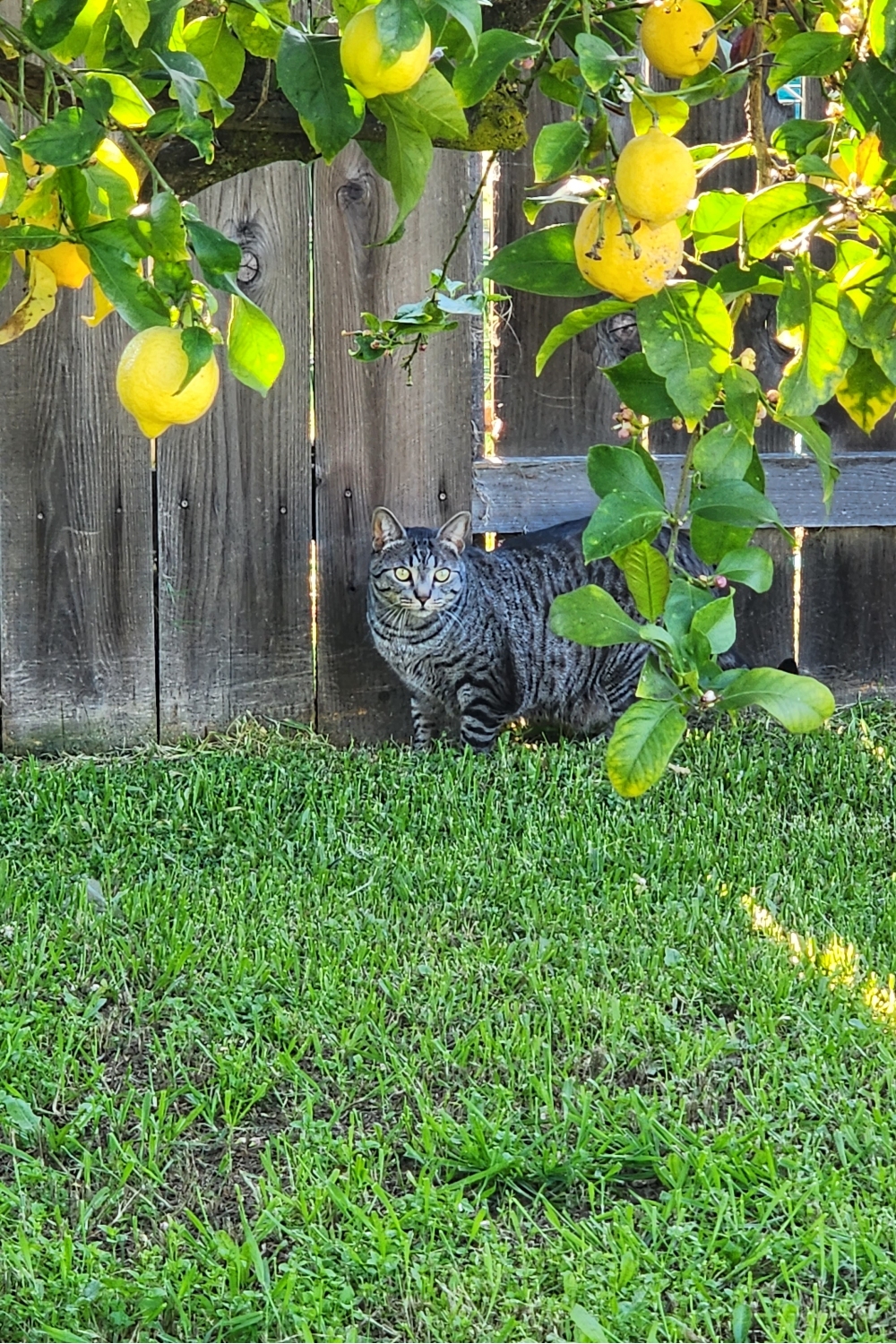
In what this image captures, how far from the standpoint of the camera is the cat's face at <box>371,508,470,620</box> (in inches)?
139

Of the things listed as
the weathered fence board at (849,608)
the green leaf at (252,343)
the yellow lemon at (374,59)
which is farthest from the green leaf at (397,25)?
the weathered fence board at (849,608)

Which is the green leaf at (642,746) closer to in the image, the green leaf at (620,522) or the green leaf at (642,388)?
the green leaf at (620,522)

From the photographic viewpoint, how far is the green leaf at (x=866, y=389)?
0.99 m

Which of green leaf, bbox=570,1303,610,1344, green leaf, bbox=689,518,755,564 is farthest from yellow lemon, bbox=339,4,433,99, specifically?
green leaf, bbox=570,1303,610,1344

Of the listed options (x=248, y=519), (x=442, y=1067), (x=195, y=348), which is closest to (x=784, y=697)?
(x=195, y=348)

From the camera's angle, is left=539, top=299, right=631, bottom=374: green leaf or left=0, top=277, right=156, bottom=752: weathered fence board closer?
left=539, top=299, right=631, bottom=374: green leaf

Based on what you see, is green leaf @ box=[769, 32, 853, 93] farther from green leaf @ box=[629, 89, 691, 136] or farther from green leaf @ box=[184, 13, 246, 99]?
green leaf @ box=[184, 13, 246, 99]

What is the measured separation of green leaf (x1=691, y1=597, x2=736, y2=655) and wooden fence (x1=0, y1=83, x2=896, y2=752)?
9.32ft

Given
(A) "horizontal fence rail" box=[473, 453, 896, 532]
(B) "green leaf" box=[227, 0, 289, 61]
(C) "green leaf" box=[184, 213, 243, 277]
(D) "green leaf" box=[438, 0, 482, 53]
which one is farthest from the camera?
(A) "horizontal fence rail" box=[473, 453, 896, 532]

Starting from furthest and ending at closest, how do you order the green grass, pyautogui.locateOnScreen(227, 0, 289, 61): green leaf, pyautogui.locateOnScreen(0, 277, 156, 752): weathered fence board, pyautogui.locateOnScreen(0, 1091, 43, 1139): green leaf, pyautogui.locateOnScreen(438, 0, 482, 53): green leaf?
pyautogui.locateOnScreen(0, 277, 156, 752): weathered fence board < pyautogui.locateOnScreen(0, 1091, 43, 1139): green leaf < the green grass < pyautogui.locateOnScreen(227, 0, 289, 61): green leaf < pyautogui.locateOnScreen(438, 0, 482, 53): green leaf

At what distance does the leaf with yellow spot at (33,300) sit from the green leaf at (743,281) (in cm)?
45

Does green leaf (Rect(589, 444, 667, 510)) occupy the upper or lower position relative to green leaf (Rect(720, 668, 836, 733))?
upper

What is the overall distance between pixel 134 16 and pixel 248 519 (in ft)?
9.13

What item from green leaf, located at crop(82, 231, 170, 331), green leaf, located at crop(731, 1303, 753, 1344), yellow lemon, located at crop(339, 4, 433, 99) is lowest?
green leaf, located at crop(731, 1303, 753, 1344)
